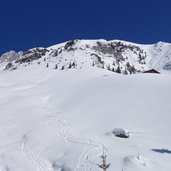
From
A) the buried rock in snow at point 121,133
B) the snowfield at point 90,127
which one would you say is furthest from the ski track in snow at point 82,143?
the buried rock in snow at point 121,133

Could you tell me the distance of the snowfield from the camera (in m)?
28.8

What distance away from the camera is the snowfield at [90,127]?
28.8m

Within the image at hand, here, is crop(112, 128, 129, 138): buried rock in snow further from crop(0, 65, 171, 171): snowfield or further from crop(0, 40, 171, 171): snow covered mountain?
crop(0, 65, 171, 171): snowfield

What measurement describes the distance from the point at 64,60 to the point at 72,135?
467 ft

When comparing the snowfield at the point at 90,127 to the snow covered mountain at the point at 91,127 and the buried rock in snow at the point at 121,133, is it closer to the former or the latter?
the snow covered mountain at the point at 91,127

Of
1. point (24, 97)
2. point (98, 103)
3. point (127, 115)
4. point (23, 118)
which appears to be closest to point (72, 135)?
point (127, 115)

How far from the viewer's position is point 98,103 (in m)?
50.9

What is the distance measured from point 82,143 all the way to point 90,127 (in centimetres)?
649

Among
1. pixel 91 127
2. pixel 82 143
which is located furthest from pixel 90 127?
pixel 82 143

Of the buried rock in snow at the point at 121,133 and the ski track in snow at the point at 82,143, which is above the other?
the buried rock in snow at the point at 121,133

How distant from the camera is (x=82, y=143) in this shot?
33.1m

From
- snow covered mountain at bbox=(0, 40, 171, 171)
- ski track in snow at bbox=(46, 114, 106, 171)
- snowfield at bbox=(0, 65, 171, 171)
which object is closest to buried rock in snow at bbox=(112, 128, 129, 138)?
snow covered mountain at bbox=(0, 40, 171, 171)

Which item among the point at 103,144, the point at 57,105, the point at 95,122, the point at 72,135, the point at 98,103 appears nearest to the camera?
the point at 103,144

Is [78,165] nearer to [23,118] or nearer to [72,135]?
[72,135]
